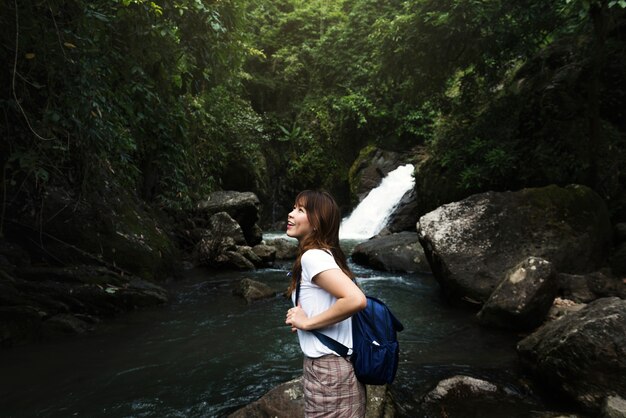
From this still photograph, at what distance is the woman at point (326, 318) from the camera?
5.92ft

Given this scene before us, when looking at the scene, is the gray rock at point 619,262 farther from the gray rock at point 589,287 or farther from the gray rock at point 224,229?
the gray rock at point 224,229

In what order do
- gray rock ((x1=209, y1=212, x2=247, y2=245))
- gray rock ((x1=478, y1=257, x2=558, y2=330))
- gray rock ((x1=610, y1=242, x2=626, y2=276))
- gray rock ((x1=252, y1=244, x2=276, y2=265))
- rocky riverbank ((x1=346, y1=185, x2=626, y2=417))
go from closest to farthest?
1. rocky riverbank ((x1=346, y1=185, x2=626, y2=417))
2. gray rock ((x1=478, y1=257, x2=558, y2=330))
3. gray rock ((x1=610, y1=242, x2=626, y2=276))
4. gray rock ((x1=252, y1=244, x2=276, y2=265))
5. gray rock ((x1=209, y1=212, x2=247, y2=245))

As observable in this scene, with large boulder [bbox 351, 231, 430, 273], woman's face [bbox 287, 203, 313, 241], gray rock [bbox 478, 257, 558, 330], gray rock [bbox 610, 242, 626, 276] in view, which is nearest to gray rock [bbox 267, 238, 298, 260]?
large boulder [bbox 351, 231, 430, 273]

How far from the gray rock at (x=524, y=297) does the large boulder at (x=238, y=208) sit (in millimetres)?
9323

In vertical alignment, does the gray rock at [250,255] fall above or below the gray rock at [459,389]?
above

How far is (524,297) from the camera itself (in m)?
5.98

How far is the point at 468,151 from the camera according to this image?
35.3 feet

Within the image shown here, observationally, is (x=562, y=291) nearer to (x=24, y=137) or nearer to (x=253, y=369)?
(x=253, y=369)

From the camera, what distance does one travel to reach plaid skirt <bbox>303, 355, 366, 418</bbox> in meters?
1.88

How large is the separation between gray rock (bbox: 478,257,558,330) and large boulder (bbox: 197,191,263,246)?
30.6ft

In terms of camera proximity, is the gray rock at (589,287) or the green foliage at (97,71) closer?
the green foliage at (97,71)

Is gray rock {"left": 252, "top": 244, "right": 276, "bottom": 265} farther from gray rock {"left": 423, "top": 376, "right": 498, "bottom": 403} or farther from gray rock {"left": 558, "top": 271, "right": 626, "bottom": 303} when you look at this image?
gray rock {"left": 423, "top": 376, "right": 498, "bottom": 403}

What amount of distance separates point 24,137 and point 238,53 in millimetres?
2775

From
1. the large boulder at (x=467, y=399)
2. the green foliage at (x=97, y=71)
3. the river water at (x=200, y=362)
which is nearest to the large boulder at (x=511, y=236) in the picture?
the river water at (x=200, y=362)
